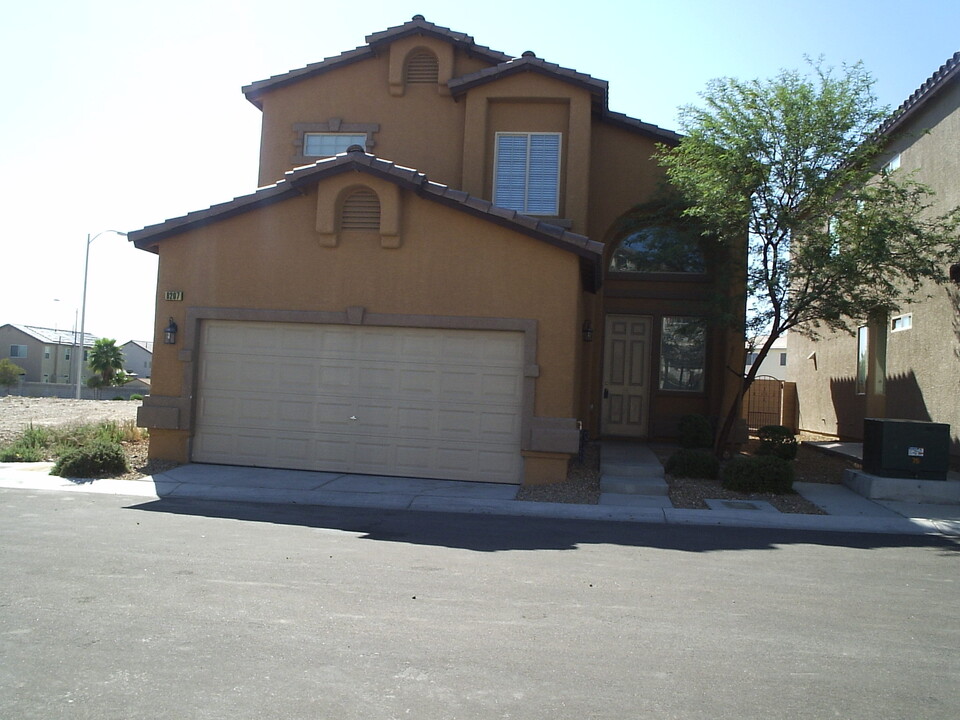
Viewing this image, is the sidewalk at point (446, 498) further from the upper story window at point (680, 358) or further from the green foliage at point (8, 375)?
the green foliage at point (8, 375)

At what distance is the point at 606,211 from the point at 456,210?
16.9ft

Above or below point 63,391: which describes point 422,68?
above

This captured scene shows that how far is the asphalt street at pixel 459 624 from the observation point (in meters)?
4.52

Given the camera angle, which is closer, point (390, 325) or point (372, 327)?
point (390, 325)

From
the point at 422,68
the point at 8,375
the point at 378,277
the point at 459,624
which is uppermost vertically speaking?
the point at 422,68

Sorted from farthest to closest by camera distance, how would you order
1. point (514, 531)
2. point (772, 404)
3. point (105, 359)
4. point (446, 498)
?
1. point (105, 359)
2. point (772, 404)
3. point (446, 498)
4. point (514, 531)

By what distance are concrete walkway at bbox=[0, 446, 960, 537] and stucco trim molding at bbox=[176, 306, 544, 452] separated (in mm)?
984

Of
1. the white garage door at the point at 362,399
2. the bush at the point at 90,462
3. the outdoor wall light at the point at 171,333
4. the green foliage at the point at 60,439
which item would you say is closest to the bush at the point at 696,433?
the white garage door at the point at 362,399

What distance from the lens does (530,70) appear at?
16.6 m

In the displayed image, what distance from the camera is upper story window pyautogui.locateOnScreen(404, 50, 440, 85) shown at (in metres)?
17.9

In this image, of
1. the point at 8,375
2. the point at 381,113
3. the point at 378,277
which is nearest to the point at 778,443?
the point at 378,277

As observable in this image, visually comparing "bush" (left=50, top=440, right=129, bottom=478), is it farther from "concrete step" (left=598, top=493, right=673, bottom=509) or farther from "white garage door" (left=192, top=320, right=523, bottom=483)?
"concrete step" (left=598, top=493, right=673, bottom=509)

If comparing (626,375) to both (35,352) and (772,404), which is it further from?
(35,352)

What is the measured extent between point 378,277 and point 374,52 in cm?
695
